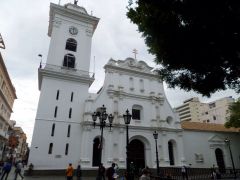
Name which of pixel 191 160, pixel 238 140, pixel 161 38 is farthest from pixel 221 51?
pixel 238 140

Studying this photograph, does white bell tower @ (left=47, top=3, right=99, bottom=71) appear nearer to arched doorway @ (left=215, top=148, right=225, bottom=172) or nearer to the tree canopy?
the tree canopy

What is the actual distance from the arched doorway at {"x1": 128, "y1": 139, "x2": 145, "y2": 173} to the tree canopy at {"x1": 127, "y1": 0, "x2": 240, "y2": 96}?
17.8 meters

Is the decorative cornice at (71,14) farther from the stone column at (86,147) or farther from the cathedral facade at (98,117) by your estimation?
the stone column at (86,147)

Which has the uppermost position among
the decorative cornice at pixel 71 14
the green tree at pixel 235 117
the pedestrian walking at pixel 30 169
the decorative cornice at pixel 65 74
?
the decorative cornice at pixel 71 14

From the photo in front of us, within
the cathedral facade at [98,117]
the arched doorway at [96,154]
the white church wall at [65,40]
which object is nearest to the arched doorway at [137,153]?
the cathedral facade at [98,117]

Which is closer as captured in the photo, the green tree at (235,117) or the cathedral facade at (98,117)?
the cathedral facade at (98,117)

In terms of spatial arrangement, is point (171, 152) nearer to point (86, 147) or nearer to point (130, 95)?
point (130, 95)

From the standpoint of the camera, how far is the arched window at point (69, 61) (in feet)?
85.3

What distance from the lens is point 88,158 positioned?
21188 millimetres

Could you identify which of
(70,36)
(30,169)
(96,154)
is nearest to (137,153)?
(96,154)

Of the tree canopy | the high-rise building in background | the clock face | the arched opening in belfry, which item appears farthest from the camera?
the high-rise building in background

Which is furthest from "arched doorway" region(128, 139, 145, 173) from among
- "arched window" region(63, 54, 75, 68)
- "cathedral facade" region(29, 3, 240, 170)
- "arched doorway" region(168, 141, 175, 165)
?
"arched window" region(63, 54, 75, 68)

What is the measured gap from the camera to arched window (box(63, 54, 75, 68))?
26.0 meters

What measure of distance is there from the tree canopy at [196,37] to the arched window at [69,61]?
772 inches
